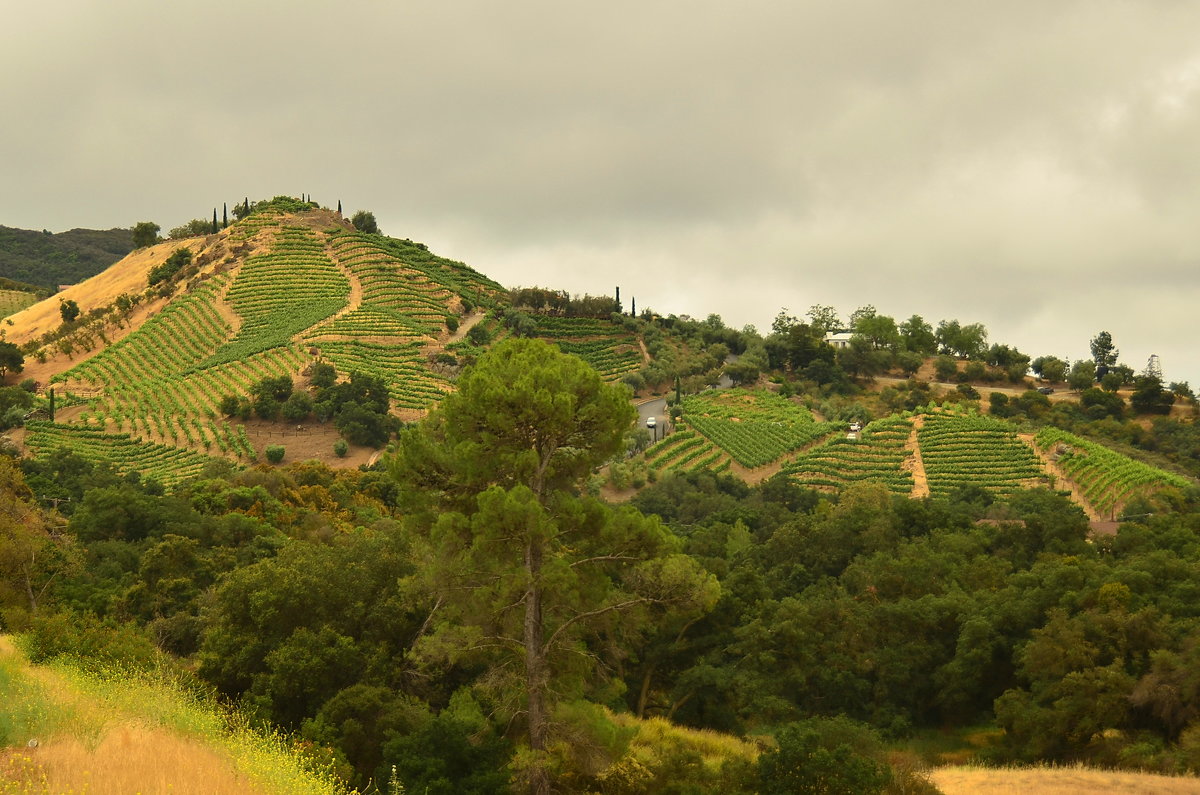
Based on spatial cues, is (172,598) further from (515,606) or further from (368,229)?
(368,229)

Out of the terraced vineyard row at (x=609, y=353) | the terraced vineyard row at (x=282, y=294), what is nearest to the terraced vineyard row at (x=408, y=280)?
the terraced vineyard row at (x=282, y=294)

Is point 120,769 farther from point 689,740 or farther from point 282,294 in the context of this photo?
point 282,294

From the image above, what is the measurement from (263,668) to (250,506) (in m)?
24.3

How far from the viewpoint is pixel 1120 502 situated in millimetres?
60594

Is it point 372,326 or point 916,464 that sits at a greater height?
point 372,326

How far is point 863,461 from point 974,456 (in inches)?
261

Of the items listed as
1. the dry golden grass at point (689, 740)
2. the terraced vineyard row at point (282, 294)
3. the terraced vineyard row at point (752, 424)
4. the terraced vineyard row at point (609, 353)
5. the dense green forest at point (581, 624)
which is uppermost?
the terraced vineyard row at point (282, 294)

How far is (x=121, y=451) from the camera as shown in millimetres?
67000

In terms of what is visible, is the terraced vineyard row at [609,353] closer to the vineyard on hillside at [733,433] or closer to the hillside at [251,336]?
the hillside at [251,336]

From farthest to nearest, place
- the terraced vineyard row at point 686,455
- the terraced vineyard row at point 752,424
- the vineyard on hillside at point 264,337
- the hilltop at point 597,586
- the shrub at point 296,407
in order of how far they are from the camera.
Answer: the terraced vineyard row at point 752,424 < the shrub at point 296,407 < the terraced vineyard row at point 686,455 < the vineyard on hillside at point 264,337 < the hilltop at point 597,586

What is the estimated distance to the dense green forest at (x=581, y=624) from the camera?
20.9m

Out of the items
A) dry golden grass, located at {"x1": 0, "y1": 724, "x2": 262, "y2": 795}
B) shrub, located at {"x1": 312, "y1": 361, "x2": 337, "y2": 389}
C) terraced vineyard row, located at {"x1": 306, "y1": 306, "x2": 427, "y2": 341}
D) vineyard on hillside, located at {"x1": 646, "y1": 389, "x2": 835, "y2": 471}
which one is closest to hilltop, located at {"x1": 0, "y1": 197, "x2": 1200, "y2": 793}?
vineyard on hillside, located at {"x1": 646, "y1": 389, "x2": 835, "y2": 471}

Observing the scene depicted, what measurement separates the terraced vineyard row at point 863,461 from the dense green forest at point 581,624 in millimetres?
25807

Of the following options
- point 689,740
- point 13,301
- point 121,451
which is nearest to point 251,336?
point 121,451
